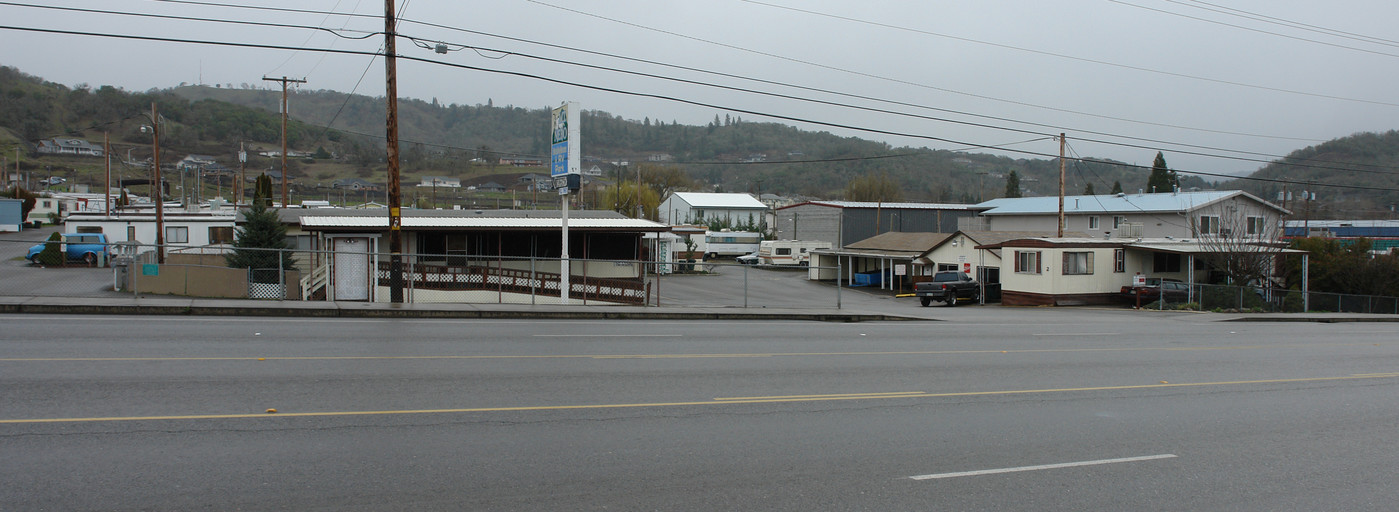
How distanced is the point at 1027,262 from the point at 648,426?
35.1 m

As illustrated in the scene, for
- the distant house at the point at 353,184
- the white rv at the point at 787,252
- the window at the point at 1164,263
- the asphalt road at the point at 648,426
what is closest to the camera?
the asphalt road at the point at 648,426

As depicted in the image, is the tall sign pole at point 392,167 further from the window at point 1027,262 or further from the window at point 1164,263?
the window at point 1164,263

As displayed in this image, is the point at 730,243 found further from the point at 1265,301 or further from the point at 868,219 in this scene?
the point at 1265,301

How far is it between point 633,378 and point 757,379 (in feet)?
5.57

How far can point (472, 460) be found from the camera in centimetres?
698

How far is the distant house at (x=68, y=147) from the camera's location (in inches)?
5236

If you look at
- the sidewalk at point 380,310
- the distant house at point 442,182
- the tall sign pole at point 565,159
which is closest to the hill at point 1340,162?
the sidewalk at point 380,310

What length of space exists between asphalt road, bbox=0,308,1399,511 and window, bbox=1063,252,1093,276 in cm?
2328

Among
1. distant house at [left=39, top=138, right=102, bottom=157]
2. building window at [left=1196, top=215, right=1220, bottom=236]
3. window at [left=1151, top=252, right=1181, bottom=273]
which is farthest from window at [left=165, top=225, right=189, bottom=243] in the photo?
distant house at [left=39, top=138, right=102, bottom=157]

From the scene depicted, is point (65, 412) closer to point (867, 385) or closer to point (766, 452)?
point (766, 452)

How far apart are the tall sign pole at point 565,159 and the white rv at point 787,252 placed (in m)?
47.4

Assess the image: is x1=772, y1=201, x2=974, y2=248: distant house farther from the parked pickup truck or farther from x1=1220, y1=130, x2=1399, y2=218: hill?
x1=1220, y1=130, x2=1399, y2=218: hill

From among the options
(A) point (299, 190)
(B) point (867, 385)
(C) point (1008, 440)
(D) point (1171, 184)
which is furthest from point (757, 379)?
(A) point (299, 190)

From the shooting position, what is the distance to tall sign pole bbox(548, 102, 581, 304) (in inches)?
982
